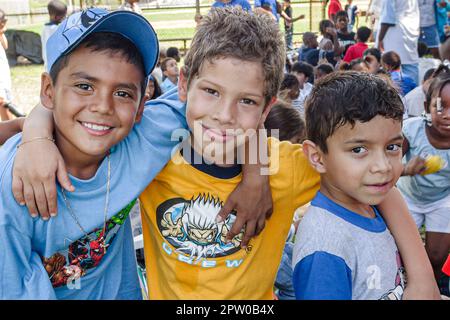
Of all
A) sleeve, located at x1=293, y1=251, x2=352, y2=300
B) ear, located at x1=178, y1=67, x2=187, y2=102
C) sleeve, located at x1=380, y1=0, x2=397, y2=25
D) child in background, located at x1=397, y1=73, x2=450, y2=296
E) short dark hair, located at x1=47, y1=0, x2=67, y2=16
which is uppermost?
ear, located at x1=178, y1=67, x2=187, y2=102

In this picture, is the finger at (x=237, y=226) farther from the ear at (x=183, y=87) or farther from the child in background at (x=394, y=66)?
the child in background at (x=394, y=66)

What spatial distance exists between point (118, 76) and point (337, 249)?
941 mm

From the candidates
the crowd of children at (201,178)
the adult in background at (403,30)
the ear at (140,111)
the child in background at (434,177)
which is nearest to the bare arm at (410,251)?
the crowd of children at (201,178)

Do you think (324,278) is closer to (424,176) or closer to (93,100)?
(93,100)

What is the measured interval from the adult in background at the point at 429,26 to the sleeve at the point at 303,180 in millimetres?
7804

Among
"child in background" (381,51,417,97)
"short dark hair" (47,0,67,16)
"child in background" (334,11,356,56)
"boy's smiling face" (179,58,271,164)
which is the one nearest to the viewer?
"boy's smiling face" (179,58,271,164)

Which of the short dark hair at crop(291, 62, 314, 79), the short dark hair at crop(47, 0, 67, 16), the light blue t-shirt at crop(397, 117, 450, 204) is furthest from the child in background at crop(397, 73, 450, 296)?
the short dark hair at crop(47, 0, 67, 16)

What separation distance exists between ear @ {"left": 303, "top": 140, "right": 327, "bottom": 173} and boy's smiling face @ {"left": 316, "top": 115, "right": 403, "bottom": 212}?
0.05 metres

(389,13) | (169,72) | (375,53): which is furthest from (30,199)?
(389,13)

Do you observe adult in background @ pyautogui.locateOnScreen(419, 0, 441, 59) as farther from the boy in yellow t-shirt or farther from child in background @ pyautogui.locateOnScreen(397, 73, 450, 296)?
the boy in yellow t-shirt

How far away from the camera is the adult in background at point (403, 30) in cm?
752

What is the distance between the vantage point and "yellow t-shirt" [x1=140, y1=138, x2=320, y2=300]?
77.5 inches

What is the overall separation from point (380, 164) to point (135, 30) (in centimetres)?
98

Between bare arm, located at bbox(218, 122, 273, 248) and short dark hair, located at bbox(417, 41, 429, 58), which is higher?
bare arm, located at bbox(218, 122, 273, 248)
